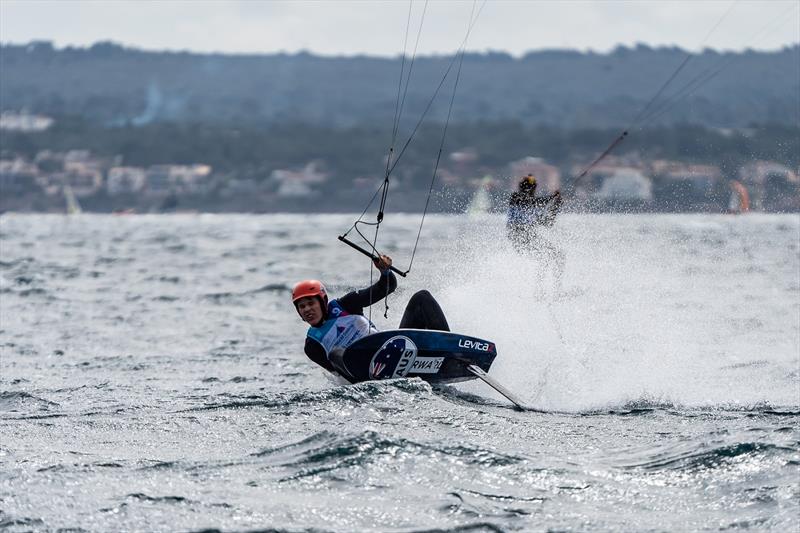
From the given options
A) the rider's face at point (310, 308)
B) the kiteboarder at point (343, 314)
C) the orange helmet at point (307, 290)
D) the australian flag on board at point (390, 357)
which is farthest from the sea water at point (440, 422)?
the orange helmet at point (307, 290)

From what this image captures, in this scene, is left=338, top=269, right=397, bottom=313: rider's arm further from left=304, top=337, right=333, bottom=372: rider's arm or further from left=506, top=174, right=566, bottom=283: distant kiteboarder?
left=506, top=174, right=566, bottom=283: distant kiteboarder

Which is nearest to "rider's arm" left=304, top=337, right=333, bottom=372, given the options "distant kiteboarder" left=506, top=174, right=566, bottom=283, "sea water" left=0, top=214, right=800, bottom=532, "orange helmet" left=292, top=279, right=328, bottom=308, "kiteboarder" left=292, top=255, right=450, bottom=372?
"kiteboarder" left=292, top=255, right=450, bottom=372

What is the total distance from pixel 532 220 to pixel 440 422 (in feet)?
22.1

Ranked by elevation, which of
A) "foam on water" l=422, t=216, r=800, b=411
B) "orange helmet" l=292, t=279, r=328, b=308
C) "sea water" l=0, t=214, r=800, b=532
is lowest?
"sea water" l=0, t=214, r=800, b=532

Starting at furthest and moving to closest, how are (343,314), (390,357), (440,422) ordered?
(343,314), (390,357), (440,422)

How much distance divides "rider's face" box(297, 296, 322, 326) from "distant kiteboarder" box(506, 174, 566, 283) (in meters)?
4.74

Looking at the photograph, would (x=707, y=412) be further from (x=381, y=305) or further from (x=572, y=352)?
(x=381, y=305)

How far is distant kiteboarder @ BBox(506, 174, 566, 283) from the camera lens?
48.0 ft

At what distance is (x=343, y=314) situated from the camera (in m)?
10.6

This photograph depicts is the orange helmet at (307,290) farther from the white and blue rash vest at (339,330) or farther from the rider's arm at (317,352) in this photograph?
the rider's arm at (317,352)

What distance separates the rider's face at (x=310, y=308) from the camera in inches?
408

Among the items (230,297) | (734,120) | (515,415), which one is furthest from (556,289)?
(734,120)

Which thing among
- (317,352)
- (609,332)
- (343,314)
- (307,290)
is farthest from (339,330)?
(609,332)

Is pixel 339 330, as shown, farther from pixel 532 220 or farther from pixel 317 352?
pixel 532 220
